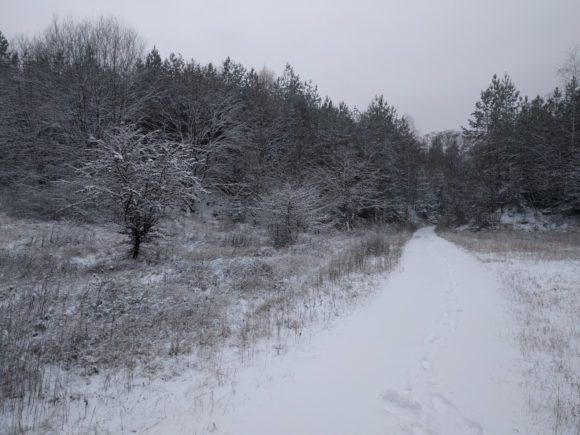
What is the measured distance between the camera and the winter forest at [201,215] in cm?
464

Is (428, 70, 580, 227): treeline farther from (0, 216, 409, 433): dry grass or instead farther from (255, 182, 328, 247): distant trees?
(0, 216, 409, 433): dry grass

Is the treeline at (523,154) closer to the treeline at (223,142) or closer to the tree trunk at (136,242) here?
the treeline at (223,142)

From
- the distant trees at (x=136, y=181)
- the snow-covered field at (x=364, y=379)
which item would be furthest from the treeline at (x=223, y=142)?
the snow-covered field at (x=364, y=379)

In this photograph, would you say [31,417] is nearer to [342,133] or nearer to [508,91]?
[342,133]

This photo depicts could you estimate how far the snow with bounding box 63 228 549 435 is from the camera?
3434 mm

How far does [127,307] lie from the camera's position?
6.65 m

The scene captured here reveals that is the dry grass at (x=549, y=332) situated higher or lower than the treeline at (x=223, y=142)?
lower

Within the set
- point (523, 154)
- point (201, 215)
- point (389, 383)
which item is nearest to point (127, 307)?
point (389, 383)

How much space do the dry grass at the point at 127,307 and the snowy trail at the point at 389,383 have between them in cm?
95

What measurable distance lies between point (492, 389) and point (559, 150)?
36241 mm

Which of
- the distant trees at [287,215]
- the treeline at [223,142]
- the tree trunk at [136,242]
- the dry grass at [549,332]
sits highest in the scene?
the treeline at [223,142]

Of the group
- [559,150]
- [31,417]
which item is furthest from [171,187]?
[559,150]

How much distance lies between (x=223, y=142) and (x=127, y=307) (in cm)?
2175

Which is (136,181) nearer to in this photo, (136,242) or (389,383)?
(136,242)
